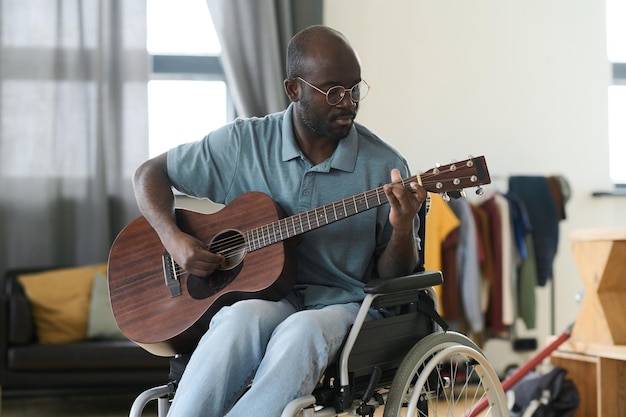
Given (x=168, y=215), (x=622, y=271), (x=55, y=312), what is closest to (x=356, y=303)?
(x=168, y=215)

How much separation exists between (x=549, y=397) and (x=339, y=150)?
1.52 meters

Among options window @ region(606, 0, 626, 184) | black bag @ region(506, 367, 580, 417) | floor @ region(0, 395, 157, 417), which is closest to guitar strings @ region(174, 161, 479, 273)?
black bag @ region(506, 367, 580, 417)

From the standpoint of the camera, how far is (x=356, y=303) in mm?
1951

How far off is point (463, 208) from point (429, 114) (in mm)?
786

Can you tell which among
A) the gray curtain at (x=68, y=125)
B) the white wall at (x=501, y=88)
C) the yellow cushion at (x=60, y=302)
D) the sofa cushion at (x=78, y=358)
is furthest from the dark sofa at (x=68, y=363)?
the white wall at (x=501, y=88)

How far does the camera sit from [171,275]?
6.48 ft

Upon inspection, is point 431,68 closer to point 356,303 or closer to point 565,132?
point 565,132

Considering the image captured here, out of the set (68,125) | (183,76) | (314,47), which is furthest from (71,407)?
(314,47)

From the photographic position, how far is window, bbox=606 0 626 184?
5.20 meters

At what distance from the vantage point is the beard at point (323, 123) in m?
1.98

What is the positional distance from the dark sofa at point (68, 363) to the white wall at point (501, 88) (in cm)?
186

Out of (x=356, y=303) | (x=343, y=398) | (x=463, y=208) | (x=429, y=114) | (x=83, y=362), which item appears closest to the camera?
(x=343, y=398)

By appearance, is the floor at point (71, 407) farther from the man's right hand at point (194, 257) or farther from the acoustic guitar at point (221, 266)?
the man's right hand at point (194, 257)

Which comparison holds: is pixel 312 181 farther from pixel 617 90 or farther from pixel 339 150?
pixel 617 90
